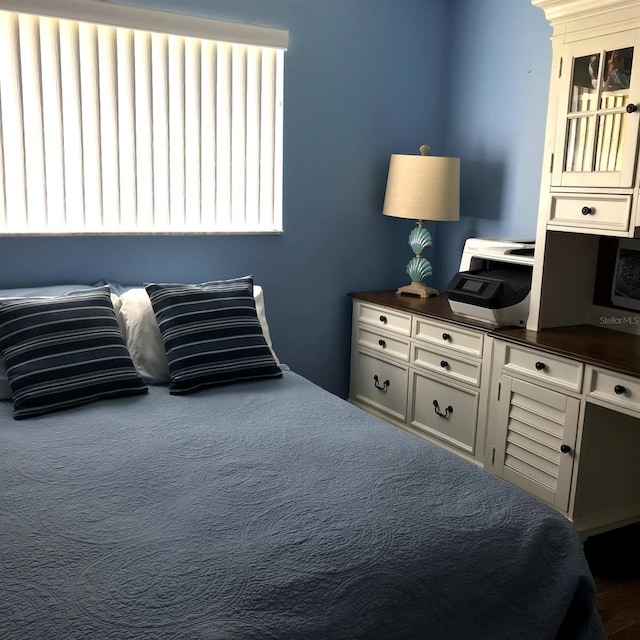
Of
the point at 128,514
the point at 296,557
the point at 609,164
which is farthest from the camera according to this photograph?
the point at 609,164

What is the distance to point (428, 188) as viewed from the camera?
346 cm

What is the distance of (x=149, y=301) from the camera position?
2871 millimetres

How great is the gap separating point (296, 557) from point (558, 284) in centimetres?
186

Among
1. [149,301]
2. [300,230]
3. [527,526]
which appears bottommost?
[527,526]

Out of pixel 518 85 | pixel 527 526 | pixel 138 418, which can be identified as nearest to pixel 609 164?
pixel 518 85

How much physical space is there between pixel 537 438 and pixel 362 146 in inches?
72.1

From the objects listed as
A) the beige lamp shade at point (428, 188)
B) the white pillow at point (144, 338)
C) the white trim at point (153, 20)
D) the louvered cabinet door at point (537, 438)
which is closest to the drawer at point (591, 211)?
the louvered cabinet door at point (537, 438)

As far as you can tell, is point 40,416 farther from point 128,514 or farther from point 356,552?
point 356,552

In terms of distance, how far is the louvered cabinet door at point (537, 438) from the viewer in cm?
259

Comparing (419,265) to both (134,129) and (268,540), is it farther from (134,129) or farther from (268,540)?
(268,540)

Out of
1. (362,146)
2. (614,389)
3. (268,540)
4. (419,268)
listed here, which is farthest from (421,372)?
(268,540)

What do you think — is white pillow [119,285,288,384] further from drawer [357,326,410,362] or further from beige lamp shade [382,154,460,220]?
beige lamp shade [382,154,460,220]

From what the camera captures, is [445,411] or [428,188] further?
[428,188]

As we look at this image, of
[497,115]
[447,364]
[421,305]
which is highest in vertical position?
[497,115]
